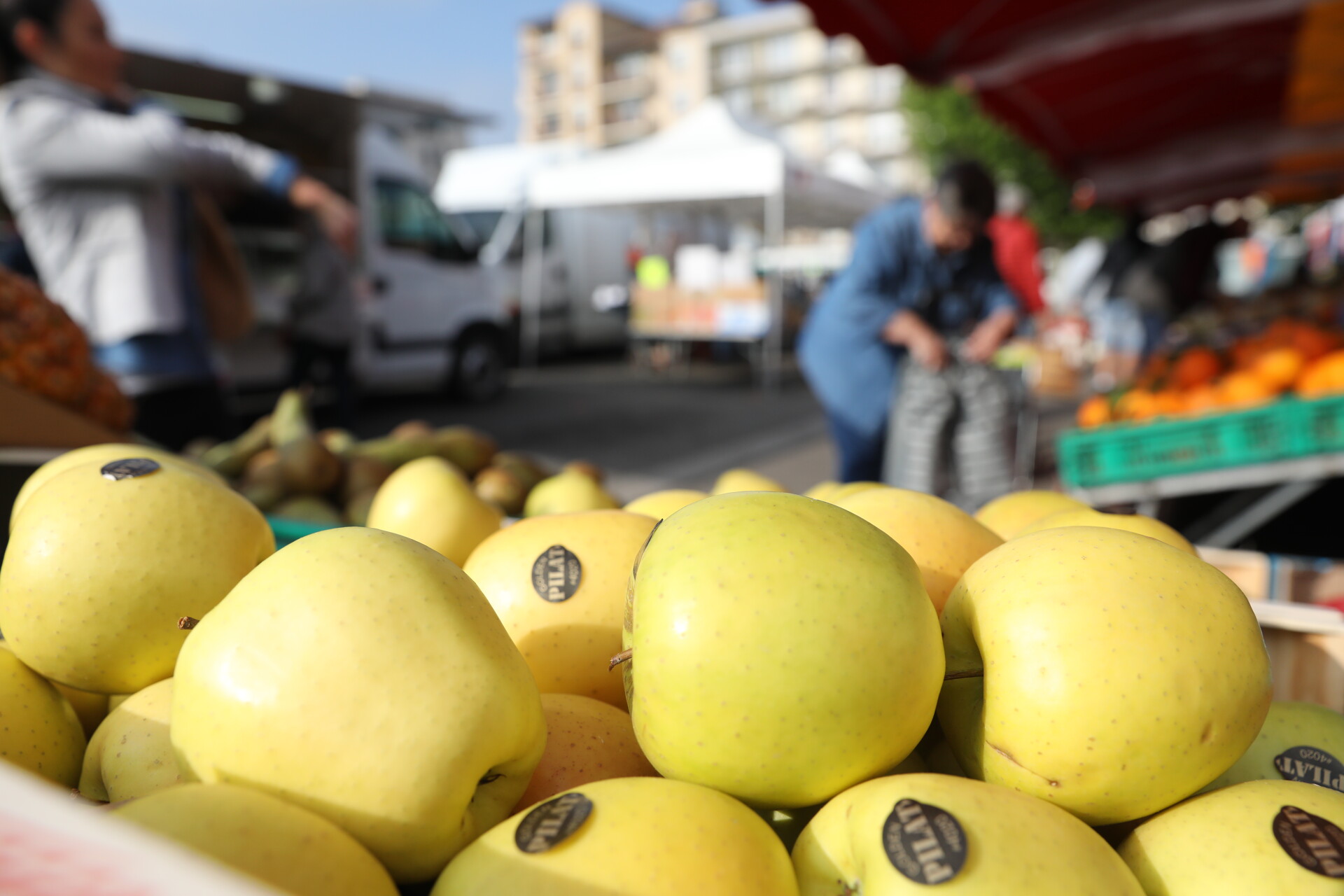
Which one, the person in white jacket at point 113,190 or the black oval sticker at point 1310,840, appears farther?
the person in white jacket at point 113,190

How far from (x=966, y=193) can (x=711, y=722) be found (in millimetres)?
3243

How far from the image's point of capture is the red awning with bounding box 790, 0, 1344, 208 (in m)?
3.79

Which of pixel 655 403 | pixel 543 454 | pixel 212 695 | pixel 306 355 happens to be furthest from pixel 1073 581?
pixel 655 403

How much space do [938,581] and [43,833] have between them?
100 cm

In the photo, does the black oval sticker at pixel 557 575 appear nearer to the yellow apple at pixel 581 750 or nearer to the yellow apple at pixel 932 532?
the yellow apple at pixel 581 750

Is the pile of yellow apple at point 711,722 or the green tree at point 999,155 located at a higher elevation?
the green tree at point 999,155

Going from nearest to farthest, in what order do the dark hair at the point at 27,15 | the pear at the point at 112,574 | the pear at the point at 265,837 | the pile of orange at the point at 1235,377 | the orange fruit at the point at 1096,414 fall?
Answer: the pear at the point at 265,837
the pear at the point at 112,574
the dark hair at the point at 27,15
the pile of orange at the point at 1235,377
the orange fruit at the point at 1096,414

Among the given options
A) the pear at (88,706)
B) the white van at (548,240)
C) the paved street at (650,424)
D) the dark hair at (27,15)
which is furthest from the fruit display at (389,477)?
the white van at (548,240)

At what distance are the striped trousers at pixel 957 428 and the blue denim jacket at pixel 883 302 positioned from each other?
0.16 metres

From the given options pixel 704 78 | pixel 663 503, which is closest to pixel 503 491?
pixel 663 503

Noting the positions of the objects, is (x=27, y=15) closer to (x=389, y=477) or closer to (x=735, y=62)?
(x=389, y=477)

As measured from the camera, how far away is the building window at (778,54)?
67.9m

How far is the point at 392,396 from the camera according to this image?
408 inches

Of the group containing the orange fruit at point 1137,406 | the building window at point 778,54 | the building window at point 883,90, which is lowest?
the orange fruit at point 1137,406
